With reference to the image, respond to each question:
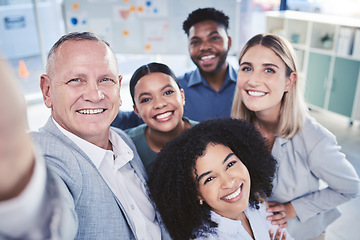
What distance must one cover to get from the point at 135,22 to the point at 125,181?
11.3 feet

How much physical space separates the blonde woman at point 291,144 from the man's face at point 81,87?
0.89 meters

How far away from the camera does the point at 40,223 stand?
A: 13.2 inches

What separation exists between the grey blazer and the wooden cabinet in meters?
4.61

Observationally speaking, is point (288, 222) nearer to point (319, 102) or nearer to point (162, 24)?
point (162, 24)

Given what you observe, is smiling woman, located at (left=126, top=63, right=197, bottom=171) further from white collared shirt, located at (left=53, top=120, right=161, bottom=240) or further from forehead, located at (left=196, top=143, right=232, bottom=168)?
forehead, located at (left=196, top=143, right=232, bottom=168)

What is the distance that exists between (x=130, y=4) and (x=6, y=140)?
14.5 ft

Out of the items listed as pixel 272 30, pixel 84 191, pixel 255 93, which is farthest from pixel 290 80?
pixel 272 30

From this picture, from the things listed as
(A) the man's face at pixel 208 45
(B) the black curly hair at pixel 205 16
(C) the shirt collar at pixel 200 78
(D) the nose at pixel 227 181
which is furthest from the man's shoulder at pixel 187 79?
(D) the nose at pixel 227 181

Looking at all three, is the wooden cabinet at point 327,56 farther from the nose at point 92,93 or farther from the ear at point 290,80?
the nose at point 92,93

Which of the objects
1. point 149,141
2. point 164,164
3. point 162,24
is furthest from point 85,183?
point 162,24

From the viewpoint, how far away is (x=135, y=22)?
4.43m

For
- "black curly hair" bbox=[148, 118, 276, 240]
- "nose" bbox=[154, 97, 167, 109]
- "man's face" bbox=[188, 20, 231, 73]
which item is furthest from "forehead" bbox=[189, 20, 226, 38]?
"black curly hair" bbox=[148, 118, 276, 240]

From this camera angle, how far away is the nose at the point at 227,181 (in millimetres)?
1406

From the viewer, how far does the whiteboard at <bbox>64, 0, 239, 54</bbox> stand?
431cm
